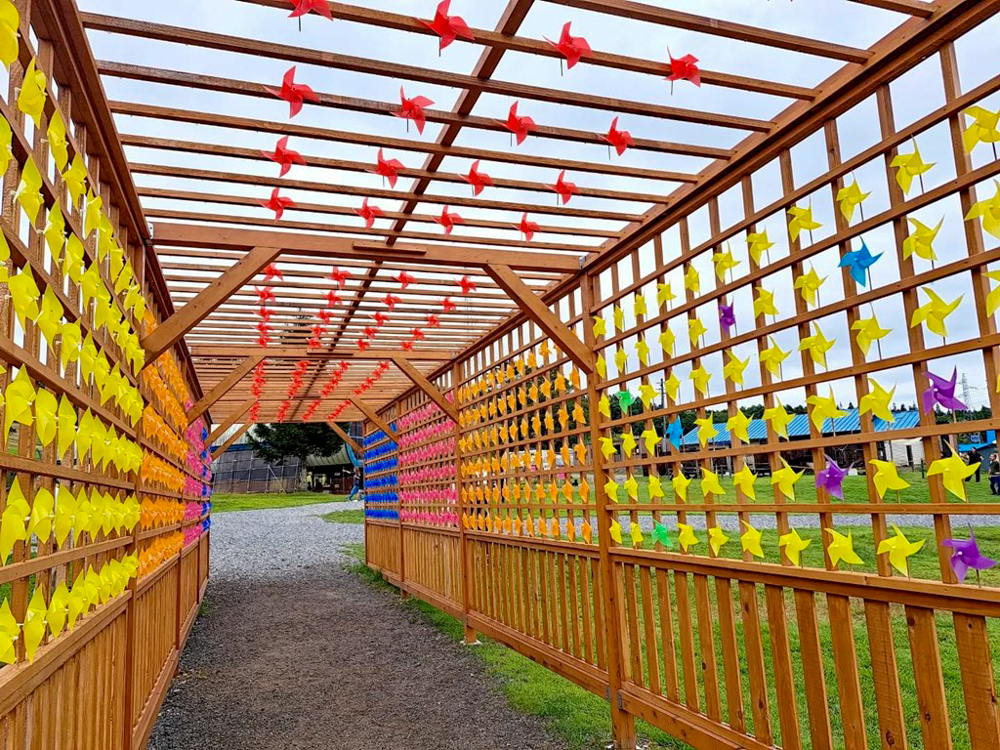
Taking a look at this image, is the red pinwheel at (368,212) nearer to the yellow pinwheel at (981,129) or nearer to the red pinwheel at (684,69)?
the red pinwheel at (684,69)

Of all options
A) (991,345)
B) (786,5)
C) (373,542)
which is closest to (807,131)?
(786,5)

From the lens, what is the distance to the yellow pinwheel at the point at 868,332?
2312 mm

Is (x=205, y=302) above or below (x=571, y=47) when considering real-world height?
below

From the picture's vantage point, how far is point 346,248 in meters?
3.93

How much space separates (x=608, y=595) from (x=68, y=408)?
281 cm

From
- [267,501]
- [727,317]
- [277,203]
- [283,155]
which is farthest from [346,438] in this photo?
[267,501]

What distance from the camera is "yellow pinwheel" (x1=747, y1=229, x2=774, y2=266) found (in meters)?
2.79

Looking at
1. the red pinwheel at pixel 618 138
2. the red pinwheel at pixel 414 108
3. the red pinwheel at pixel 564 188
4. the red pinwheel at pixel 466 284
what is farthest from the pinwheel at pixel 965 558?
the red pinwheel at pixel 466 284

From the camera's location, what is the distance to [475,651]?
5.91m

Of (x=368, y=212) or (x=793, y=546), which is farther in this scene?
(x=368, y=212)

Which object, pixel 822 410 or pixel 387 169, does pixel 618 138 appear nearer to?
pixel 387 169

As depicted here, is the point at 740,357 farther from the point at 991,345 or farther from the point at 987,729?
the point at 987,729

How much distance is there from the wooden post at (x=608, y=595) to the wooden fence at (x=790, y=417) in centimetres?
1

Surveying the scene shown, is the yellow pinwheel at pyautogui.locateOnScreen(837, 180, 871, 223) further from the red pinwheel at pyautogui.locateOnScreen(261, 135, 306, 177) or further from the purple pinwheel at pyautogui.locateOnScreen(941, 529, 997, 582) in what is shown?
the red pinwheel at pyautogui.locateOnScreen(261, 135, 306, 177)
